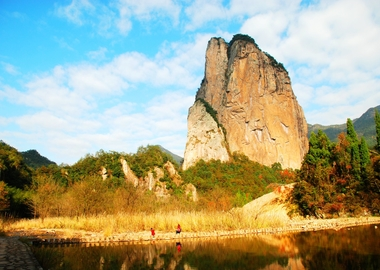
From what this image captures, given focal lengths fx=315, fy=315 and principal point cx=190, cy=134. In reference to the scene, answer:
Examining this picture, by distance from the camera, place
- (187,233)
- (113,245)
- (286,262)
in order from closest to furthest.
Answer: (286,262) → (113,245) → (187,233)

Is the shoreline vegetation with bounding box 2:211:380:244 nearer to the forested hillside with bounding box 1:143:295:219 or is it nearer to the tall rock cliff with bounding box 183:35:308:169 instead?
the forested hillside with bounding box 1:143:295:219

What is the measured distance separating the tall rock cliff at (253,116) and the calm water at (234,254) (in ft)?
189

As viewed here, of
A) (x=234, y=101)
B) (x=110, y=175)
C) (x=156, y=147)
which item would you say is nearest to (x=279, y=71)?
(x=234, y=101)

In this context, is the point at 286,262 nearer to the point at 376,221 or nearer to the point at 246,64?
the point at 376,221

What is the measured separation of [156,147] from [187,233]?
42318 millimetres

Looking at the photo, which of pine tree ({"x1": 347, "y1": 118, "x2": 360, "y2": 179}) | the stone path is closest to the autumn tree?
the stone path

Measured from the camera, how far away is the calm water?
30.4 feet

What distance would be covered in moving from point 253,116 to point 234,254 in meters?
65.3

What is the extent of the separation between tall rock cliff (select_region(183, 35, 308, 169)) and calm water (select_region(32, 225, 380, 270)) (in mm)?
57533

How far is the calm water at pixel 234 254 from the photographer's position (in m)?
9.27

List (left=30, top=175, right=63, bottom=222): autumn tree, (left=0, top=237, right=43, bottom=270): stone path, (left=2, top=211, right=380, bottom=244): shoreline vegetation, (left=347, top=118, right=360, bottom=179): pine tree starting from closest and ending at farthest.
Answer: (left=0, top=237, right=43, bottom=270): stone path → (left=2, top=211, right=380, bottom=244): shoreline vegetation → (left=30, top=175, right=63, bottom=222): autumn tree → (left=347, top=118, right=360, bottom=179): pine tree

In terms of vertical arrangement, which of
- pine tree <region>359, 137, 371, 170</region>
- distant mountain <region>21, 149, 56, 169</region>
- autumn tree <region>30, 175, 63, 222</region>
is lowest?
autumn tree <region>30, 175, 63, 222</region>

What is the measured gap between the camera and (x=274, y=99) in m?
76.3

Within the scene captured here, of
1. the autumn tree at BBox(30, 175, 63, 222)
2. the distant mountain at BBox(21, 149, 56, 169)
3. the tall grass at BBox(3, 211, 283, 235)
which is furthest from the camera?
the distant mountain at BBox(21, 149, 56, 169)
